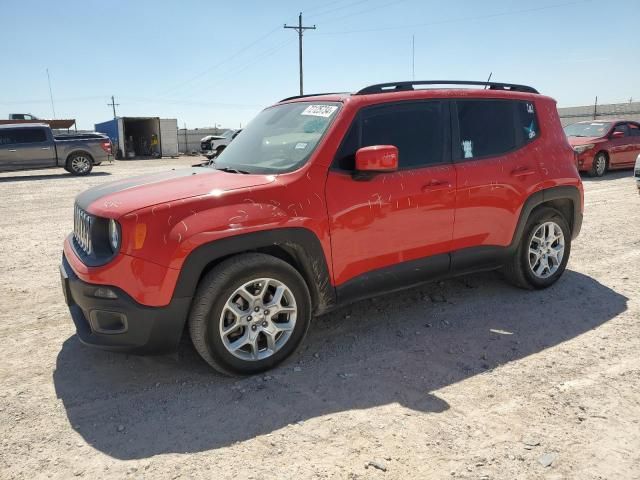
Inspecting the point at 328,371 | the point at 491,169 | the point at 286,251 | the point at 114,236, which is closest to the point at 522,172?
the point at 491,169

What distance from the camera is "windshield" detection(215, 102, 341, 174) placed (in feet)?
11.6

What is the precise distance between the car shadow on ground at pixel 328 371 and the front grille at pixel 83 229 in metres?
0.84

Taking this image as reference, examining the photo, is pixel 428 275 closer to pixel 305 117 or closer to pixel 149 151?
pixel 305 117

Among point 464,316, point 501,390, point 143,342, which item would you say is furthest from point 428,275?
point 143,342

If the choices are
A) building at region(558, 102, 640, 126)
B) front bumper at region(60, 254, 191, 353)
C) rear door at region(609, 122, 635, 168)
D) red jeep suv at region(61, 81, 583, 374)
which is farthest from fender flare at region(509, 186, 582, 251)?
building at region(558, 102, 640, 126)

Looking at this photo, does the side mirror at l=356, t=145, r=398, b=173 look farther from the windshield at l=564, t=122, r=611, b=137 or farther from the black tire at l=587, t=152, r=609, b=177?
the windshield at l=564, t=122, r=611, b=137

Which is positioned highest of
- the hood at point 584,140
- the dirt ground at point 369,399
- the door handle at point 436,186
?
the hood at point 584,140

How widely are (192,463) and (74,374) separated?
1359 mm

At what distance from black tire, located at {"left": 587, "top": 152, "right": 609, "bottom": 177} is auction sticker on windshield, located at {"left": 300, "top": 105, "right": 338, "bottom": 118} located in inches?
459

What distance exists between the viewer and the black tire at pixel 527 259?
452cm

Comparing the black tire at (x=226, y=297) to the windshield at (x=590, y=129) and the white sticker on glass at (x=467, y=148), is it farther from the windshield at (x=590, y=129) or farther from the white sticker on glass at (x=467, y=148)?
the windshield at (x=590, y=129)

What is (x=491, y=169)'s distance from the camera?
4.15 m

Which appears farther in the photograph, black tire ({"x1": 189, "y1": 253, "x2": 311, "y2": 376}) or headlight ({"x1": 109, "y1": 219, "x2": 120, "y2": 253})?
black tire ({"x1": 189, "y1": 253, "x2": 311, "y2": 376})

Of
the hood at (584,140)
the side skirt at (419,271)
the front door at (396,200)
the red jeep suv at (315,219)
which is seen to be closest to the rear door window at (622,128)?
the hood at (584,140)
